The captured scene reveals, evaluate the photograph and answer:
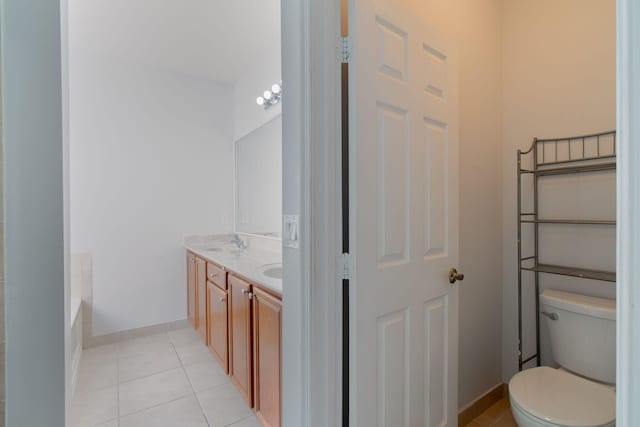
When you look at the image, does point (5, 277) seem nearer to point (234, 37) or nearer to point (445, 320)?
point (445, 320)

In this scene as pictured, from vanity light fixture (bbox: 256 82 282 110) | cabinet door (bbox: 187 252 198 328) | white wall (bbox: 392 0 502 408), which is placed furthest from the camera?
cabinet door (bbox: 187 252 198 328)

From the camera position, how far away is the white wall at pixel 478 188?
64.0 inches

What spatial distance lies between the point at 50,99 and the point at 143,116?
2.57 meters

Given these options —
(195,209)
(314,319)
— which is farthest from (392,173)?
(195,209)

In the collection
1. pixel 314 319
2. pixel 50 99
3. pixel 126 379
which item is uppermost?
pixel 50 99

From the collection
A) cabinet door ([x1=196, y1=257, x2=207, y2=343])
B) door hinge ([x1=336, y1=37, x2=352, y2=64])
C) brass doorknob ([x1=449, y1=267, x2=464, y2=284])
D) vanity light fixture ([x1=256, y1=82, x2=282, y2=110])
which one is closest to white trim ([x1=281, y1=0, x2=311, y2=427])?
door hinge ([x1=336, y1=37, x2=352, y2=64])

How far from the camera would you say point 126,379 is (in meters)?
2.21

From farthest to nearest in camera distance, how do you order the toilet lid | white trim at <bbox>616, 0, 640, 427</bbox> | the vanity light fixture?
the vanity light fixture → the toilet lid → white trim at <bbox>616, 0, 640, 427</bbox>

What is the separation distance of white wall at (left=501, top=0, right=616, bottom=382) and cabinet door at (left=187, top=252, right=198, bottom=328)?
8.41 feet

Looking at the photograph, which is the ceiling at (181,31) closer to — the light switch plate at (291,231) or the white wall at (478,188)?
the white wall at (478,188)

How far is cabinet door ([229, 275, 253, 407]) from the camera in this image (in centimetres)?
169

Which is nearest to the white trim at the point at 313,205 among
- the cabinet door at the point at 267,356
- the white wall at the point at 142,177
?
the cabinet door at the point at 267,356

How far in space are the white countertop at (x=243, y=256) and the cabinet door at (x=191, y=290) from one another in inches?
4.9

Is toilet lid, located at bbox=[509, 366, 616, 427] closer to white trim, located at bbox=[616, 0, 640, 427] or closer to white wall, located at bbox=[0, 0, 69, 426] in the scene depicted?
white trim, located at bbox=[616, 0, 640, 427]
